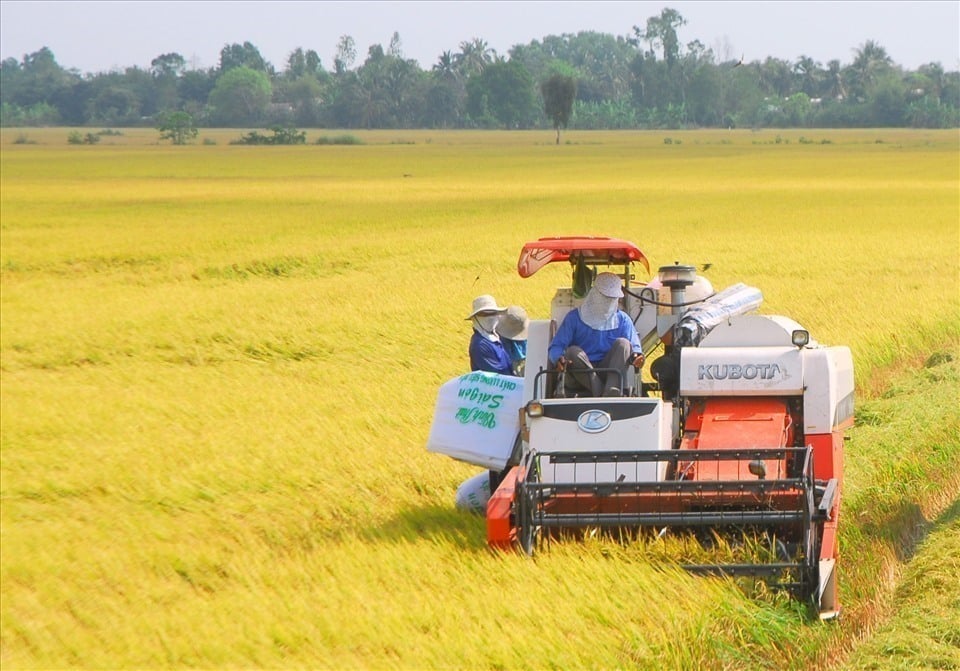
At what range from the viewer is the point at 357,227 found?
30.6 meters

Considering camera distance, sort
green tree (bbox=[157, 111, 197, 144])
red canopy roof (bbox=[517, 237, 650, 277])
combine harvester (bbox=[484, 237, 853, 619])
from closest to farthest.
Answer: combine harvester (bbox=[484, 237, 853, 619]), red canopy roof (bbox=[517, 237, 650, 277]), green tree (bbox=[157, 111, 197, 144])

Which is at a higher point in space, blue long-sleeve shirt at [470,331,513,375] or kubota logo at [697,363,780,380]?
kubota logo at [697,363,780,380]

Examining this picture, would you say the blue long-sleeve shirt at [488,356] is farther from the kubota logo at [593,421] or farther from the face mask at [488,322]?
the kubota logo at [593,421]

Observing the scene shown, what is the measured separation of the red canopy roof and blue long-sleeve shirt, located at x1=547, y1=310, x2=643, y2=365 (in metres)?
0.34

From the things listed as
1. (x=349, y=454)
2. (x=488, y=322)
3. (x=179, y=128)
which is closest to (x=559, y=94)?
(x=179, y=128)

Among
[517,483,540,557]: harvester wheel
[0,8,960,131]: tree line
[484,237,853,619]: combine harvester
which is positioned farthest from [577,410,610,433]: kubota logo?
[0,8,960,131]: tree line

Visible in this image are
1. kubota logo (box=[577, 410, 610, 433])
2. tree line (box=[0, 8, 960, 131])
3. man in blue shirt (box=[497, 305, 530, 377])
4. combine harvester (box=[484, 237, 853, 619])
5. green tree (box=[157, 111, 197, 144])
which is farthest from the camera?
tree line (box=[0, 8, 960, 131])

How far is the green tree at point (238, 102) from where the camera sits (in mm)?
158625

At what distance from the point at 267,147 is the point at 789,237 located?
7115 cm

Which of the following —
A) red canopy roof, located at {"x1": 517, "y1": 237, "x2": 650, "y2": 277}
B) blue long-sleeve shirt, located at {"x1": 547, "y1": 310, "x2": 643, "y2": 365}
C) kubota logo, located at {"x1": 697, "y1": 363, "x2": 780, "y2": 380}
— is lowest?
kubota logo, located at {"x1": 697, "y1": 363, "x2": 780, "y2": 380}

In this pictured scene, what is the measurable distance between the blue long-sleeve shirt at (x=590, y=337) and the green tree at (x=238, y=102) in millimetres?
154388

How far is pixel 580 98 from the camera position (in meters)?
158

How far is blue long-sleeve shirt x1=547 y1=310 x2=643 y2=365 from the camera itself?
798 centimetres

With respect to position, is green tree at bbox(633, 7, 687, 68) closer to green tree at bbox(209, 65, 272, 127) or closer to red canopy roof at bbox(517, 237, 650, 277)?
green tree at bbox(209, 65, 272, 127)
